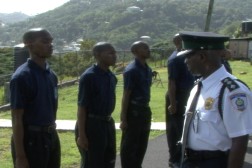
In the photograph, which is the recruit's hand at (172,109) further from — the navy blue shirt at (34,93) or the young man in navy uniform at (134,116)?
the navy blue shirt at (34,93)

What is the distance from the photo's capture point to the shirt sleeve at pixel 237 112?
3234 millimetres

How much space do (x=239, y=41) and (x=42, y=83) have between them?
32767 mm

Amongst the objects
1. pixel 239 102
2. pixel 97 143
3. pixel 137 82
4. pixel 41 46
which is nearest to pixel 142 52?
pixel 137 82

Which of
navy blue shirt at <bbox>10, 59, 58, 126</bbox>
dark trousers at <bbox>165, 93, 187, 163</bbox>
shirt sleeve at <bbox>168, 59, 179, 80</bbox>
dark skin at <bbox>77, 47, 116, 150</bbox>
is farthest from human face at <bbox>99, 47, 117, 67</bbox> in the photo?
dark trousers at <bbox>165, 93, 187, 163</bbox>

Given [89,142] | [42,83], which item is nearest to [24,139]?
[42,83]

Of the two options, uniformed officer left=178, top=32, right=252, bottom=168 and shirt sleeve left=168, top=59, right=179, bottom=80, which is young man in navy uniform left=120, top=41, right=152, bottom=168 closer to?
shirt sleeve left=168, top=59, right=179, bottom=80

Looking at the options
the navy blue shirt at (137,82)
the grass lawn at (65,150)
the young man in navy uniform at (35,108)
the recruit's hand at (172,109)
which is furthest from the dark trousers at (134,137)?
the young man in navy uniform at (35,108)

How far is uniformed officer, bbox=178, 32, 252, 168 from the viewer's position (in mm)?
3263

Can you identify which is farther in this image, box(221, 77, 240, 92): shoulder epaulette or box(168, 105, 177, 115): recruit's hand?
box(168, 105, 177, 115): recruit's hand

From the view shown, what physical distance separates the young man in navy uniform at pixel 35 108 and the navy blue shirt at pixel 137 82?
5.55 ft

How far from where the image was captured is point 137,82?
21.0ft

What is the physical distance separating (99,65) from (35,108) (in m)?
1.16

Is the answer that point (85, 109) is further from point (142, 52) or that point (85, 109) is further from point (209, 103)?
point (209, 103)

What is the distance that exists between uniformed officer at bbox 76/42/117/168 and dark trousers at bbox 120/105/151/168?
816 millimetres
